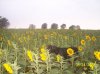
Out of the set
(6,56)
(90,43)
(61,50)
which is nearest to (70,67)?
(6,56)

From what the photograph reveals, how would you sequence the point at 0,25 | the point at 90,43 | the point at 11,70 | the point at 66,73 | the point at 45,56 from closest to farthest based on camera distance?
the point at 11,70 < the point at 45,56 < the point at 66,73 < the point at 90,43 < the point at 0,25

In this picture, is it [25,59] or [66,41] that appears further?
[66,41]

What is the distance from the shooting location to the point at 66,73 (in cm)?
515

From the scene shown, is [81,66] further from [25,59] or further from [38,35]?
[38,35]

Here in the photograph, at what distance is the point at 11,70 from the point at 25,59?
2115mm

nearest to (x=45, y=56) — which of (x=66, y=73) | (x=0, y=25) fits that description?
(x=66, y=73)

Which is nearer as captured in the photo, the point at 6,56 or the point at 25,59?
the point at 6,56

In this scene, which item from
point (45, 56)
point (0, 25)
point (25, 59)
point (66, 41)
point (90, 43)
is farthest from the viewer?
point (0, 25)

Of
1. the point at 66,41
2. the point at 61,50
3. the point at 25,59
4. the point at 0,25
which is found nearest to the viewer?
the point at 25,59

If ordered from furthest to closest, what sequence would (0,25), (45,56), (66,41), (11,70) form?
(0,25), (66,41), (45,56), (11,70)

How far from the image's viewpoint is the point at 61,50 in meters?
7.84

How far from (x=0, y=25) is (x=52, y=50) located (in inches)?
486

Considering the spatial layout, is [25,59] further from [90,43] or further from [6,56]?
[90,43]

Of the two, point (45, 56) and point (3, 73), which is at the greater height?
point (45, 56)
